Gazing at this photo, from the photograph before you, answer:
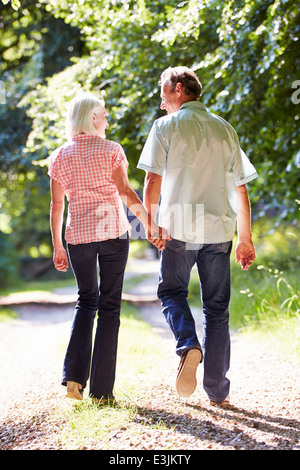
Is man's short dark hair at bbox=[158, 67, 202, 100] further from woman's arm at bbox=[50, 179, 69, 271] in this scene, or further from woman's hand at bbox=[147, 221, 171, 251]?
woman's arm at bbox=[50, 179, 69, 271]

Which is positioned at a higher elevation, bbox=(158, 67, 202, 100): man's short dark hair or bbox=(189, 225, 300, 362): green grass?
bbox=(158, 67, 202, 100): man's short dark hair

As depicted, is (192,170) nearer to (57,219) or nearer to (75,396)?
(57,219)

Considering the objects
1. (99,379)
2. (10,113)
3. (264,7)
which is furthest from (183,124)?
(10,113)

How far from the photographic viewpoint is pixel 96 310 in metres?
3.31

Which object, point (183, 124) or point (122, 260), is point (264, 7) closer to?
point (183, 124)

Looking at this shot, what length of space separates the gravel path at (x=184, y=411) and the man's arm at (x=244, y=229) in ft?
2.96

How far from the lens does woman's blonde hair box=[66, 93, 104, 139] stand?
3275 millimetres

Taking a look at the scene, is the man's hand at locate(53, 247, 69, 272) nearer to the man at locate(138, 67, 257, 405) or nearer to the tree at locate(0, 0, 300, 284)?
the man at locate(138, 67, 257, 405)

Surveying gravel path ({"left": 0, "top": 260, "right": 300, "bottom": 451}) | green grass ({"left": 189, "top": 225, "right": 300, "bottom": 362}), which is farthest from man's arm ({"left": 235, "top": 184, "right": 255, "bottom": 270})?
green grass ({"left": 189, "top": 225, "right": 300, "bottom": 362})

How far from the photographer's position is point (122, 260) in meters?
3.29

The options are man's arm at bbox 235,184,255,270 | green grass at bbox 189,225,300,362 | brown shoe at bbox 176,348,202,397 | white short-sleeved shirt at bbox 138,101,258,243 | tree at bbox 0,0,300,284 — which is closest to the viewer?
brown shoe at bbox 176,348,202,397

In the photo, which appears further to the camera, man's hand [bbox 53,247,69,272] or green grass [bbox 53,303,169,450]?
man's hand [bbox 53,247,69,272]

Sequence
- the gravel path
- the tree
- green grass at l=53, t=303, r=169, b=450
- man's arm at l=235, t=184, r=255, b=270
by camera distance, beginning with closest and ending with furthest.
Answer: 1. the gravel path
2. green grass at l=53, t=303, r=169, b=450
3. man's arm at l=235, t=184, r=255, b=270
4. the tree

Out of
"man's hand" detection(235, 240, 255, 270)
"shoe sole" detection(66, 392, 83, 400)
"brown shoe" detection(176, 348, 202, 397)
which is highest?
"man's hand" detection(235, 240, 255, 270)
